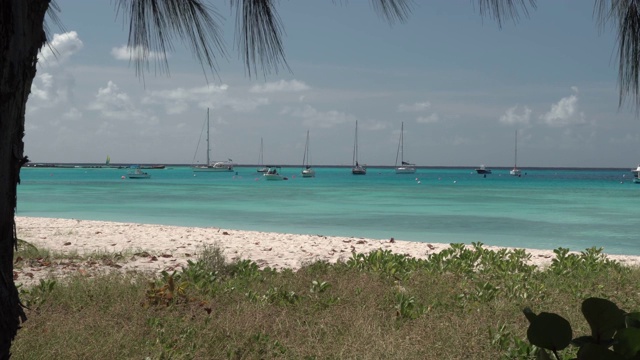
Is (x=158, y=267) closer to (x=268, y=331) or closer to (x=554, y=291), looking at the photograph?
(x=268, y=331)

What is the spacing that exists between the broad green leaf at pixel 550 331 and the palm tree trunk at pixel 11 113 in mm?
1439

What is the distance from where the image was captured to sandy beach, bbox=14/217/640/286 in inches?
378

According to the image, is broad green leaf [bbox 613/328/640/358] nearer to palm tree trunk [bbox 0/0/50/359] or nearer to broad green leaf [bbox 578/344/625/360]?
broad green leaf [bbox 578/344/625/360]

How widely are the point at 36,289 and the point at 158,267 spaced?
11.9 ft

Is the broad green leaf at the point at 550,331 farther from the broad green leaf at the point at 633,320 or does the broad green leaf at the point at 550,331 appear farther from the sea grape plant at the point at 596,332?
the broad green leaf at the point at 633,320

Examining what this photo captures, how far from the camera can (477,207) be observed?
39406mm

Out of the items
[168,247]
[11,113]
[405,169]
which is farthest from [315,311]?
[405,169]

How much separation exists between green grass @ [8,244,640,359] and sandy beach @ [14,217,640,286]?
2038mm

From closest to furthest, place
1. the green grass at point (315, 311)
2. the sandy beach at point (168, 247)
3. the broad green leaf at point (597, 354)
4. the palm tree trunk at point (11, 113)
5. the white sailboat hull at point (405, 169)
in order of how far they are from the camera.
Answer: the broad green leaf at point (597, 354), the palm tree trunk at point (11, 113), the green grass at point (315, 311), the sandy beach at point (168, 247), the white sailboat hull at point (405, 169)

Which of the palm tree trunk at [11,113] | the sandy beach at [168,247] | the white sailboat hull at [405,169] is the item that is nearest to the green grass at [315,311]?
the sandy beach at [168,247]

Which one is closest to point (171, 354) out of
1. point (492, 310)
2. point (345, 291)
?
point (345, 291)

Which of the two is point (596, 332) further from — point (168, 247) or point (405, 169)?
point (405, 169)

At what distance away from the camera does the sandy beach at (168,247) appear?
9.61 m

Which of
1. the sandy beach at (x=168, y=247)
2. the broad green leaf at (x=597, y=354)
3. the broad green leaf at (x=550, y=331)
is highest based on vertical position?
the broad green leaf at (x=550, y=331)
